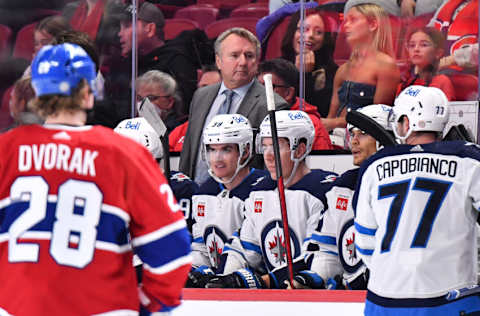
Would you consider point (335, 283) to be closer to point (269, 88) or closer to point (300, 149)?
point (300, 149)

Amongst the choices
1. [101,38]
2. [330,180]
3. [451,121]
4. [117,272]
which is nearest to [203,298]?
[117,272]

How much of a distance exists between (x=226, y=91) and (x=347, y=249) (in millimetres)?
1805

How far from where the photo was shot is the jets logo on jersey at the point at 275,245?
4012mm

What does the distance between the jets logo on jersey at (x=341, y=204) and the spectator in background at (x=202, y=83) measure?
1753mm

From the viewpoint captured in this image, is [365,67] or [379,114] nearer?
[379,114]

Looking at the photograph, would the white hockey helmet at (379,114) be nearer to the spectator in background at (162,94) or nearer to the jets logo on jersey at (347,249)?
the jets logo on jersey at (347,249)

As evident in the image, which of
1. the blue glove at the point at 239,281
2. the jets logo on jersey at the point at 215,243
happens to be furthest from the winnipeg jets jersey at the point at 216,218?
the blue glove at the point at 239,281

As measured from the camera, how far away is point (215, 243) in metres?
4.36

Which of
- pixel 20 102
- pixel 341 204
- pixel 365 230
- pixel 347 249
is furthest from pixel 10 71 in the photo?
pixel 365 230

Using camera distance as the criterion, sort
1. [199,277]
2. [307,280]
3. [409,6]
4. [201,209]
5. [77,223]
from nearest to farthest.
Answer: [77,223] < [307,280] < [199,277] < [201,209] < [409,6]

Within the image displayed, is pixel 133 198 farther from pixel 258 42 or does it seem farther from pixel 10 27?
pixel 10 27

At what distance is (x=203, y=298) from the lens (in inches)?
112

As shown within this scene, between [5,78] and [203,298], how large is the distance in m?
3.37

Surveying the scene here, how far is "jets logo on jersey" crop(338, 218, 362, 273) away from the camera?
3.77 m
